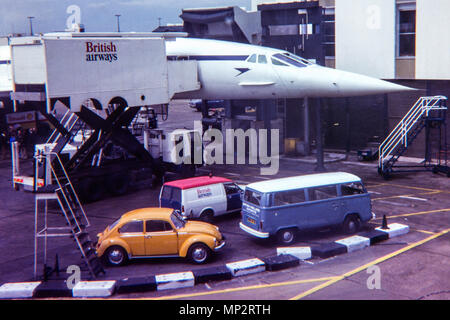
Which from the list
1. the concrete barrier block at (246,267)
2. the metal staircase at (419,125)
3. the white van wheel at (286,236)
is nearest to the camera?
the concrete barrier block at (246,267)

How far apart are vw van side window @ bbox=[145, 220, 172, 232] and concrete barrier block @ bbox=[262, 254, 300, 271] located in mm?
3731

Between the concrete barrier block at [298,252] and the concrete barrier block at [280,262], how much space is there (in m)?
0.37

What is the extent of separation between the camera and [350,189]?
75.2 ft

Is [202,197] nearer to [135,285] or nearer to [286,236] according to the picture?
[286,236]

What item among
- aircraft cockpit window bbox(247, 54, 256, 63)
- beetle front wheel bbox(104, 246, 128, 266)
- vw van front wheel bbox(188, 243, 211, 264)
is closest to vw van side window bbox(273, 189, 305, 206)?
vw van front wheel bbox(188, 243, 211, 264)

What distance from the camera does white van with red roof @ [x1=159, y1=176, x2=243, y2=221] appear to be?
2411cm

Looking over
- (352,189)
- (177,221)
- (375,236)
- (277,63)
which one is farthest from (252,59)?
(177,221)

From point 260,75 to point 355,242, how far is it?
48.9ft

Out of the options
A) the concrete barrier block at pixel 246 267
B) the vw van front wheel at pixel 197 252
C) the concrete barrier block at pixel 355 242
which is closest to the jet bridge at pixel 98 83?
the vw van front wheel at pixel 197 252

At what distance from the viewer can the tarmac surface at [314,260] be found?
55.9 feet

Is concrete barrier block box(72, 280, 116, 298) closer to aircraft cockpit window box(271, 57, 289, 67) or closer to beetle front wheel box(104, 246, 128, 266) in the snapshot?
beetle front wheel box(104, 246, 128, 266)

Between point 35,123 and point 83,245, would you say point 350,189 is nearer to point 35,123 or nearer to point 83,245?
point 83,245

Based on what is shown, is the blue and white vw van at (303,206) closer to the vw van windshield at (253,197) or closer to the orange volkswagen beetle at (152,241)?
the vw van windshield at (253,197)

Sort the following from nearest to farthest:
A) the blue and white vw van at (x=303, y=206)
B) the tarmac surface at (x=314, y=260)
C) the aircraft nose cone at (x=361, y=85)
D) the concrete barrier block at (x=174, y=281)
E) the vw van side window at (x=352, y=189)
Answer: the tarmac surface at (x=314, y=260), the concrete barrier block at (x=174, y=281), the blue and white vw van at (x=303, y=206), the vw van side window at (x=352, y=189), the aircraft nose cone at (x=361, y=85)
